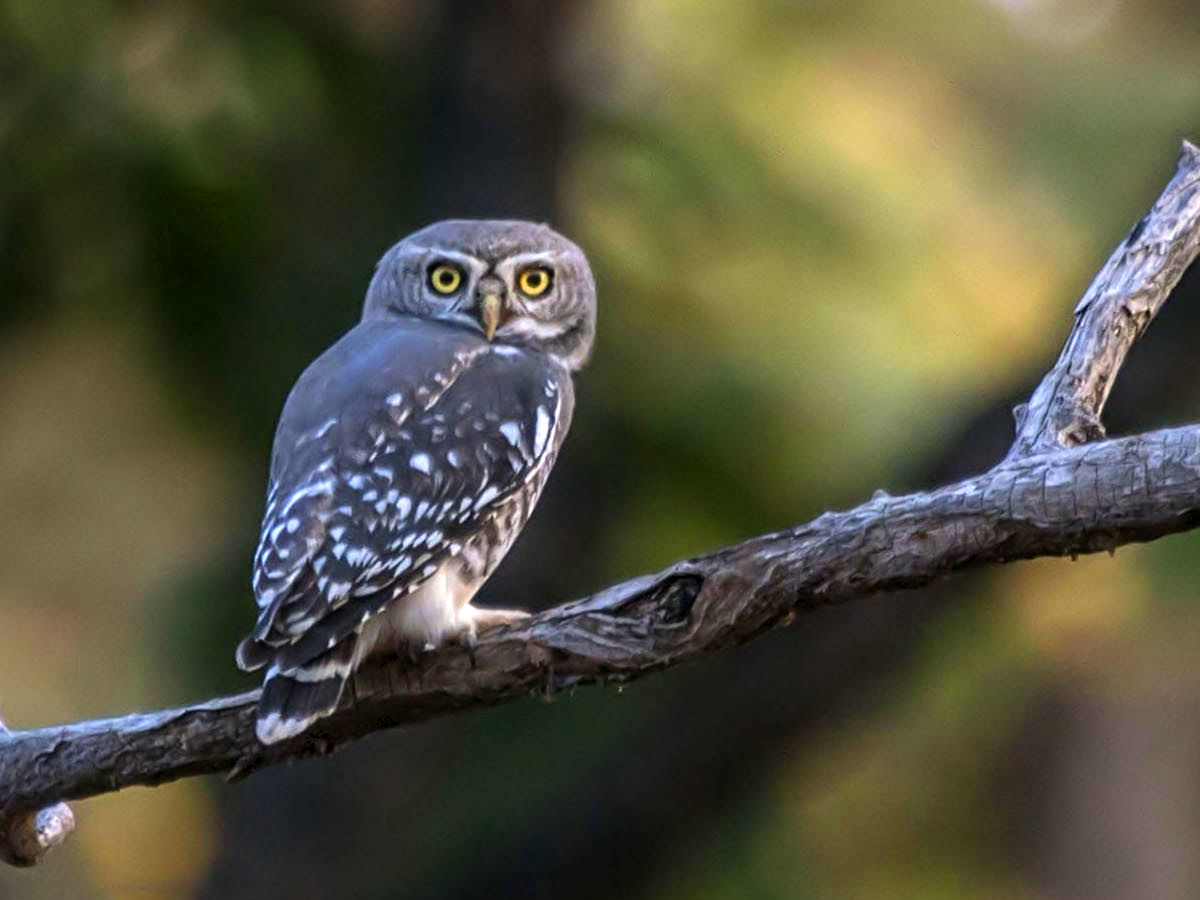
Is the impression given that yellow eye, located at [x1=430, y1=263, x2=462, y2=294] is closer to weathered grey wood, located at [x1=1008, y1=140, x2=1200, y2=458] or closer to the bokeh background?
weathered grey wood, located at [x1=1008, y1=140, x2=1200, y2=458]

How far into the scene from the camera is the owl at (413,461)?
11.7ft

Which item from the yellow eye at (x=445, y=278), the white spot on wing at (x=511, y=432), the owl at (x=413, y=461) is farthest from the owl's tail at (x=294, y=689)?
the yellow eye at (x=445, y=278)

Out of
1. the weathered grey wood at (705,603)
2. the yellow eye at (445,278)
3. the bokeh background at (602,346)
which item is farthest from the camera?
the bokeh background at (602,346)

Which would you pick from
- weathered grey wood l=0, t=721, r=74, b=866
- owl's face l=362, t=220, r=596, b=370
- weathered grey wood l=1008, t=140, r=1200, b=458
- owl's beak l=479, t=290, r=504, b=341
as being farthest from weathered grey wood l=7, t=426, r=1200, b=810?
owl's face l=362, t=220, r=596, b=370

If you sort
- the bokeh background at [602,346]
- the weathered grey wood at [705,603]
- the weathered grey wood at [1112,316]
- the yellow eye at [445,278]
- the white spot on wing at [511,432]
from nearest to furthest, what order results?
the weathered grey wood at [705,603] → the weathered grey wood at [1112,316] → the white spot on wing at [511,432] → the yellow eye at [445,278] → the bokeh background at [602,346]

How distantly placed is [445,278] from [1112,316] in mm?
1782

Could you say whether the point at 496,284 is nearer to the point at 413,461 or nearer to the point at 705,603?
the point at 413,461

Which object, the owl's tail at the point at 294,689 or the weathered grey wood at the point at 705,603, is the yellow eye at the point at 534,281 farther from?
the owl's tail at the point at 294,689

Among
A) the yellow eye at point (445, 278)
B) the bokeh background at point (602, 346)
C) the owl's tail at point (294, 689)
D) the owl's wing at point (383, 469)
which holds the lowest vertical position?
the owl's tail at point (294, 689)

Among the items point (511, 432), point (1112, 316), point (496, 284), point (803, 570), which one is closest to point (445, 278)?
point (496, 284)

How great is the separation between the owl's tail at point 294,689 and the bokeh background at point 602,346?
11.1 feet

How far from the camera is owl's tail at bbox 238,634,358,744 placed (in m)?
3.38

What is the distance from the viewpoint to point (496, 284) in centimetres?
469

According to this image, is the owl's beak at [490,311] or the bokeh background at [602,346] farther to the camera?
the bokeh background at [602,346]
